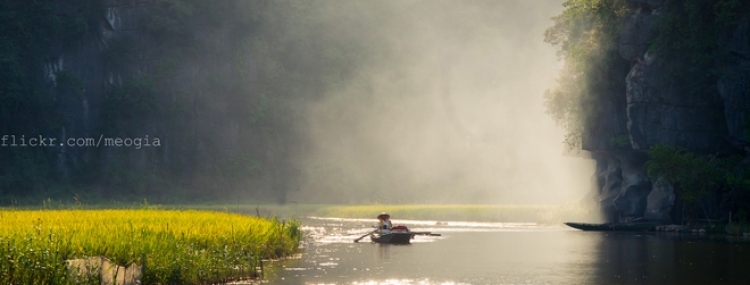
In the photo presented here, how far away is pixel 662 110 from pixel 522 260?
943 inches

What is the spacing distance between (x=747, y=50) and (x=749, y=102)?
2885mm

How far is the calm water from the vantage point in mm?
22766

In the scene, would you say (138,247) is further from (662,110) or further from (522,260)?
(662,110)

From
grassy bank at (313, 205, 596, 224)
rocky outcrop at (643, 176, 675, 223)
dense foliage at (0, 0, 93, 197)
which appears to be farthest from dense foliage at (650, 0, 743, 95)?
dense foliage at (0, 0, 93, 197)

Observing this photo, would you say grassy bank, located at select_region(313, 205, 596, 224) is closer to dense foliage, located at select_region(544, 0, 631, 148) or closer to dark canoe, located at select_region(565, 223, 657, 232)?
dense foliage, located at select_region(544, 0, 631, 148)

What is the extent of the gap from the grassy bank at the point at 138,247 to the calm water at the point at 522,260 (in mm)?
1212

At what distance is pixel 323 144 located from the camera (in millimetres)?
98875

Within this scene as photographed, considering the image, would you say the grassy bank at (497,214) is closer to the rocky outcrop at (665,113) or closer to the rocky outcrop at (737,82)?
the rocky outcrop at (665,113)

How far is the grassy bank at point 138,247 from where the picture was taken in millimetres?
16531

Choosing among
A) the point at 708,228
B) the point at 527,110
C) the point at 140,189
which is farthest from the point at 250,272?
the point at 527,110

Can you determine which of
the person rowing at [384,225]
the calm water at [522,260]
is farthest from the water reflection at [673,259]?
the person rowing at [384,225]

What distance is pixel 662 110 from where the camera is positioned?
48344 mm

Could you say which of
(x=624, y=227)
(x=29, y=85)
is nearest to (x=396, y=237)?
(x=624, y=227)

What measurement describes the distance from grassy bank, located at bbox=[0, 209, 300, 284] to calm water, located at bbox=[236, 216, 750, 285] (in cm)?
121
